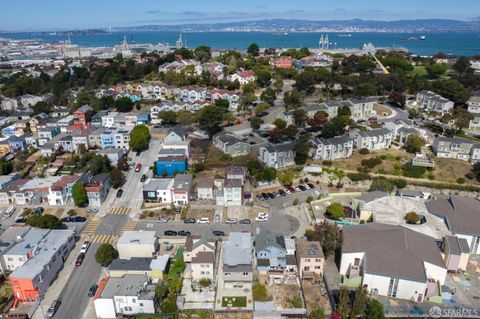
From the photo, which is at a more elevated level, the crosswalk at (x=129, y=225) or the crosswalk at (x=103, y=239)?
the crosswalk at (x=129, y=225)

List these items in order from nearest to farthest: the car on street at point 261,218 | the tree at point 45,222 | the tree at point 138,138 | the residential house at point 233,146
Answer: the tree at point 45,222
the car on street at point 261,218
the residential house at point 233,146
the tree at point 138,138

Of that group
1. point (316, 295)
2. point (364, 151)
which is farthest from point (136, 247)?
point (364, 151)

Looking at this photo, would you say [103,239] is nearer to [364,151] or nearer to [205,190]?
[205,190]

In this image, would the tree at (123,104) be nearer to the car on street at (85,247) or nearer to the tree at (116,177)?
the tree at (116,177)

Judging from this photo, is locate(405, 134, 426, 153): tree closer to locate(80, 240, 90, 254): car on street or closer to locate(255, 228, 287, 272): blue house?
locate(255, 228, 287, 272): blue house

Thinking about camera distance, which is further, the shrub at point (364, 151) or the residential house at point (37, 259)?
→ the shrub at point (364, 151)

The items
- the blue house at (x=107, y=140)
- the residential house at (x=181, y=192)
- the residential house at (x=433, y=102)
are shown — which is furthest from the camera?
the residential house at (x=433, y=102)

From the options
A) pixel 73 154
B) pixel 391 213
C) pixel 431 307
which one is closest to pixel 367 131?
pixel 391 213

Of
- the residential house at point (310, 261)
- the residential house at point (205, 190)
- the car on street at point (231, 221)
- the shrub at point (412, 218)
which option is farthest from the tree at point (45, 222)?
the shrub at point (412, 218)
